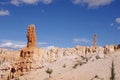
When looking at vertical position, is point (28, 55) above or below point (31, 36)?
below

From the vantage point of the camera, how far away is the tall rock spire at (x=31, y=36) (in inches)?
3115

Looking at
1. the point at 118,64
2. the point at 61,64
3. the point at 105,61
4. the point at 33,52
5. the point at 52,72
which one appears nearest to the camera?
the point at 118,64

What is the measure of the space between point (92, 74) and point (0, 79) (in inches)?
1447

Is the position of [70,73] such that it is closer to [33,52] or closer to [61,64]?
[61,64]

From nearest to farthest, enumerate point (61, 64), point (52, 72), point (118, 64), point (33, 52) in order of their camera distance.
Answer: point (118, 64) < point (52, 72) < point (61, 64) < point (33, 52)

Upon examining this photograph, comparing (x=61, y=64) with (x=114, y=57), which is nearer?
(x=114, y=57)

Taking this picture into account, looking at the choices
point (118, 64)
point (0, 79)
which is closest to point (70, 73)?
point (118, 64)

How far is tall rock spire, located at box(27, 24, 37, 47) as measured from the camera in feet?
260

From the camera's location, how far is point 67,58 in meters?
72.2

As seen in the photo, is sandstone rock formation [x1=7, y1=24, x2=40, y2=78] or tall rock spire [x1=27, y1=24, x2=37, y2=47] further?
tall rock spire [x1=27, y1=24, x2=37, y2=47]

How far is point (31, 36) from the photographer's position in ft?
260

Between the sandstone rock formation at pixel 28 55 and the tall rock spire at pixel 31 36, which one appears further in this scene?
the tall rock spire at pixel 31 36

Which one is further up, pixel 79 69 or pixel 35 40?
pixel 35 40

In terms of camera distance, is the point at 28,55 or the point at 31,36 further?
the point at 31,36
